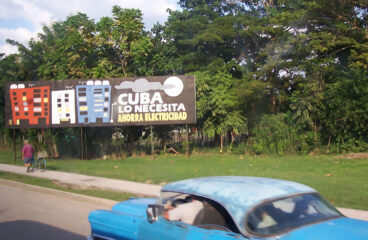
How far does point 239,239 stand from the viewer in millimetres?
3480

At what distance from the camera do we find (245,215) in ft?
11.8

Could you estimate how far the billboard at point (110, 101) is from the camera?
854 inches

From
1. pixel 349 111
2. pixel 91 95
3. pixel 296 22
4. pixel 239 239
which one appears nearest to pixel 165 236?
pixel 239 239

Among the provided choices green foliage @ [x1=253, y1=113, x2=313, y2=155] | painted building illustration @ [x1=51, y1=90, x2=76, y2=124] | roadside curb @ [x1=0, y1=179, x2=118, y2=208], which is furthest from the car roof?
painted building illustration @ [x1=51, y1=90, x2=76, y2=124]

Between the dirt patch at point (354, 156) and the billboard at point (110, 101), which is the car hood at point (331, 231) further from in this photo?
the billboard at point (110, 101)

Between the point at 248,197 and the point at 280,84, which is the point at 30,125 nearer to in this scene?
the point at 280,84

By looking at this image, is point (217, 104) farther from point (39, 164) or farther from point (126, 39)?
point (39, 164)

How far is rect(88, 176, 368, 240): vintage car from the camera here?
11.5ft

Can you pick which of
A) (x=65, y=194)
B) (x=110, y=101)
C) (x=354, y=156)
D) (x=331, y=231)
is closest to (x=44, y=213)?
(x=65, y=194)

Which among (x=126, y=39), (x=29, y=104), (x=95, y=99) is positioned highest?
(x=126, y=39)

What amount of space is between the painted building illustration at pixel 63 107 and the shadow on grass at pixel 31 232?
1449cm

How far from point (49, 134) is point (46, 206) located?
1684 centimetres

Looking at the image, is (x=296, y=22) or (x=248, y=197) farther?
(x=296, y=22)

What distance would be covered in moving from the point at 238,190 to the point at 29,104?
21786 millimetres
